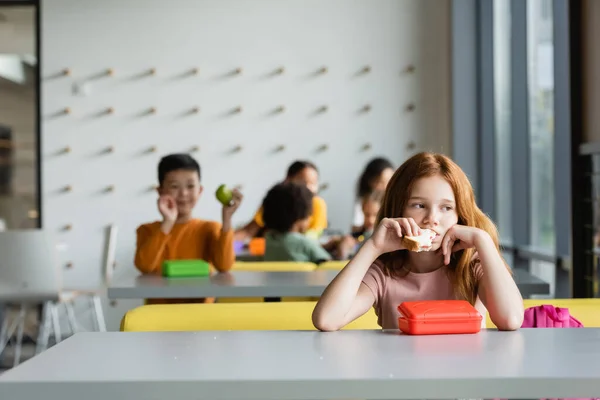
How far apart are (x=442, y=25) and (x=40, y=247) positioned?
10.1 feet

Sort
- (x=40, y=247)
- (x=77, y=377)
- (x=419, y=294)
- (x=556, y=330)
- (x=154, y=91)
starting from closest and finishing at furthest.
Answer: (x=77, y=377) → (x=556, y=330) → (x=419, y=294) → (x=40, y=247) → (x=154, y=91)

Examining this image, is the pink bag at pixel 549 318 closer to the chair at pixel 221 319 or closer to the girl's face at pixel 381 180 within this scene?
the chair at pixel 221 319

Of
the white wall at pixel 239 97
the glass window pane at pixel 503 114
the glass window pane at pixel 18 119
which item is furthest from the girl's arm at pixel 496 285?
the glass window pane at pixel 18 119

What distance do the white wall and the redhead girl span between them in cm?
425

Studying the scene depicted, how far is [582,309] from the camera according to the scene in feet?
6.53

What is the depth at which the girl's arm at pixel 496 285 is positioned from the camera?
1.62 meters

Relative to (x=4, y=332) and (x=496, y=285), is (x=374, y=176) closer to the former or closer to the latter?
(x=4, y=332)

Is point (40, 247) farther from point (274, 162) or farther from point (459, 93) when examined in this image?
point (459, 93)

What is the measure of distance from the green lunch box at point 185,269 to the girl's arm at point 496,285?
133 centimetres

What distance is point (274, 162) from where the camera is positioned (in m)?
6.13

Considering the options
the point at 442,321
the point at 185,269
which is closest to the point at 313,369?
the point at 442,321

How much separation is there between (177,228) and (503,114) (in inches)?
113

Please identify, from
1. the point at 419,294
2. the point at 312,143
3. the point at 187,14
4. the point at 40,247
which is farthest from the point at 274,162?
the point at 419,294

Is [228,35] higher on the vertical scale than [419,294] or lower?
higher
